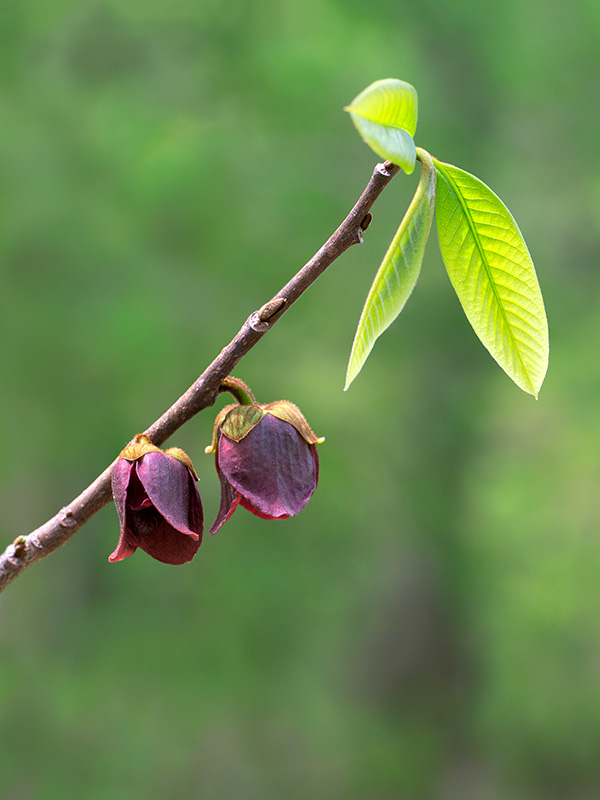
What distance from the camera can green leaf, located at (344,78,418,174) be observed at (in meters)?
0.43

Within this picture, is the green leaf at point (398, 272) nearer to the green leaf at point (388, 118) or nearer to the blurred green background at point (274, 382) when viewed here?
the green leaf at point (388, 118)

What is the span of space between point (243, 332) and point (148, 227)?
3.63 m

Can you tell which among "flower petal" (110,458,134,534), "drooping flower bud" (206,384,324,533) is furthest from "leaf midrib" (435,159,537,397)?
"flower petal" (110,458,134,534)

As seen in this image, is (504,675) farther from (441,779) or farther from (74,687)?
(74,687)

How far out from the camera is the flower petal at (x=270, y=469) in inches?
24.1

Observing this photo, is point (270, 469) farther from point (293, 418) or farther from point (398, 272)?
point (398, 272)

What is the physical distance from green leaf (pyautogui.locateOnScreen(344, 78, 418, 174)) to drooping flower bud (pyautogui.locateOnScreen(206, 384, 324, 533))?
8.9 inches

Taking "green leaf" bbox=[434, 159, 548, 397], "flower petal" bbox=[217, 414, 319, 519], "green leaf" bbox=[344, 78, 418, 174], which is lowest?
"flower petal" bbox=[217, 414, 319, 519]

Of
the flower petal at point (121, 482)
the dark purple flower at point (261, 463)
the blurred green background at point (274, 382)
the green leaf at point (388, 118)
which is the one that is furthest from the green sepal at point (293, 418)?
the blurred green background at point (274, 382)

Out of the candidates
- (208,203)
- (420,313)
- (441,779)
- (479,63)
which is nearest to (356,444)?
(420,313)

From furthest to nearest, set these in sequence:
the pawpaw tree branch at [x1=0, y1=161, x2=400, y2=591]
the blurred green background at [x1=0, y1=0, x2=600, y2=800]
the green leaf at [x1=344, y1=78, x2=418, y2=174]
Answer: the blurred green background at [x1=0, y1=0, x2=600, y2=800] < the pawpaw tree branch at [x1=0, y1=161, x2=400, y2=591] < the green leaf at [x1=344, y1=78, x2=418, y2=174]

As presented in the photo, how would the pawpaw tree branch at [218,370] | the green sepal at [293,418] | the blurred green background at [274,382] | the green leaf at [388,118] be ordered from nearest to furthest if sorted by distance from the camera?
the green leaf at [388,118] → the pawpaw tree branch at [218,370] → the green sepal at [293,418] → the blurred green background at [274,382]

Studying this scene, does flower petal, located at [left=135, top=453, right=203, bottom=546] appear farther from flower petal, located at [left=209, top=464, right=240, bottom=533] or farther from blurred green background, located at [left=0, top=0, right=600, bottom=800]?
blurred green background, located at [left=0, top=0, right=600, bottom=800]

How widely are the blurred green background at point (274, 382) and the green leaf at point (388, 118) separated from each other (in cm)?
327
